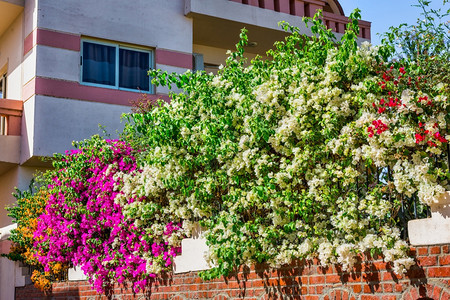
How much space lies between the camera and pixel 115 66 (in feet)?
60.3

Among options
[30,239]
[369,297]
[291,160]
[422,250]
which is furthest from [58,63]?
[422,250]

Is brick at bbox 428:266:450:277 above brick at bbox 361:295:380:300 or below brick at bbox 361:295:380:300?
above

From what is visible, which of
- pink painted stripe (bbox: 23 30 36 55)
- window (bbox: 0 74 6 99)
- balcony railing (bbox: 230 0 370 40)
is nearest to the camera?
pink painted stripe (bbox: 23 30 36 55)

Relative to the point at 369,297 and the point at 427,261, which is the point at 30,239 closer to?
the point at 369,297

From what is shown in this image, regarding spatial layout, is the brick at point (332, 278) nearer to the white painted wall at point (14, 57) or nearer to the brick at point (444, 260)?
the brick at point (444, 260)

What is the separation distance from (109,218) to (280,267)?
4.33 metres

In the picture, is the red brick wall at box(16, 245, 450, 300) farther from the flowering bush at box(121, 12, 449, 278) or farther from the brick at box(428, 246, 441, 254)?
the flowering bush at box(121, 12, 449, 278)

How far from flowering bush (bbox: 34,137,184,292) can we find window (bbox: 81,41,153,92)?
16.6 feet

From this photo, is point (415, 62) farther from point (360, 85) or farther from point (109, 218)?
point (109, 218)

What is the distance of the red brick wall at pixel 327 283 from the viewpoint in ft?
19.7

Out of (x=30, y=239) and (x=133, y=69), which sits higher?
(x=133, y=69)

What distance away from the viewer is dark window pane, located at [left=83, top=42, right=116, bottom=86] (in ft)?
58.9

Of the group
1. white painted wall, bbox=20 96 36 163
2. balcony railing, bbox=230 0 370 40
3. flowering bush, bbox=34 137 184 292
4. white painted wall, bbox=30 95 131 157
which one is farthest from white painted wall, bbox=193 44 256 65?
flowering bush, bbox=34 137 184 292

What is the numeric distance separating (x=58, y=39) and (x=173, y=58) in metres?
3.42
